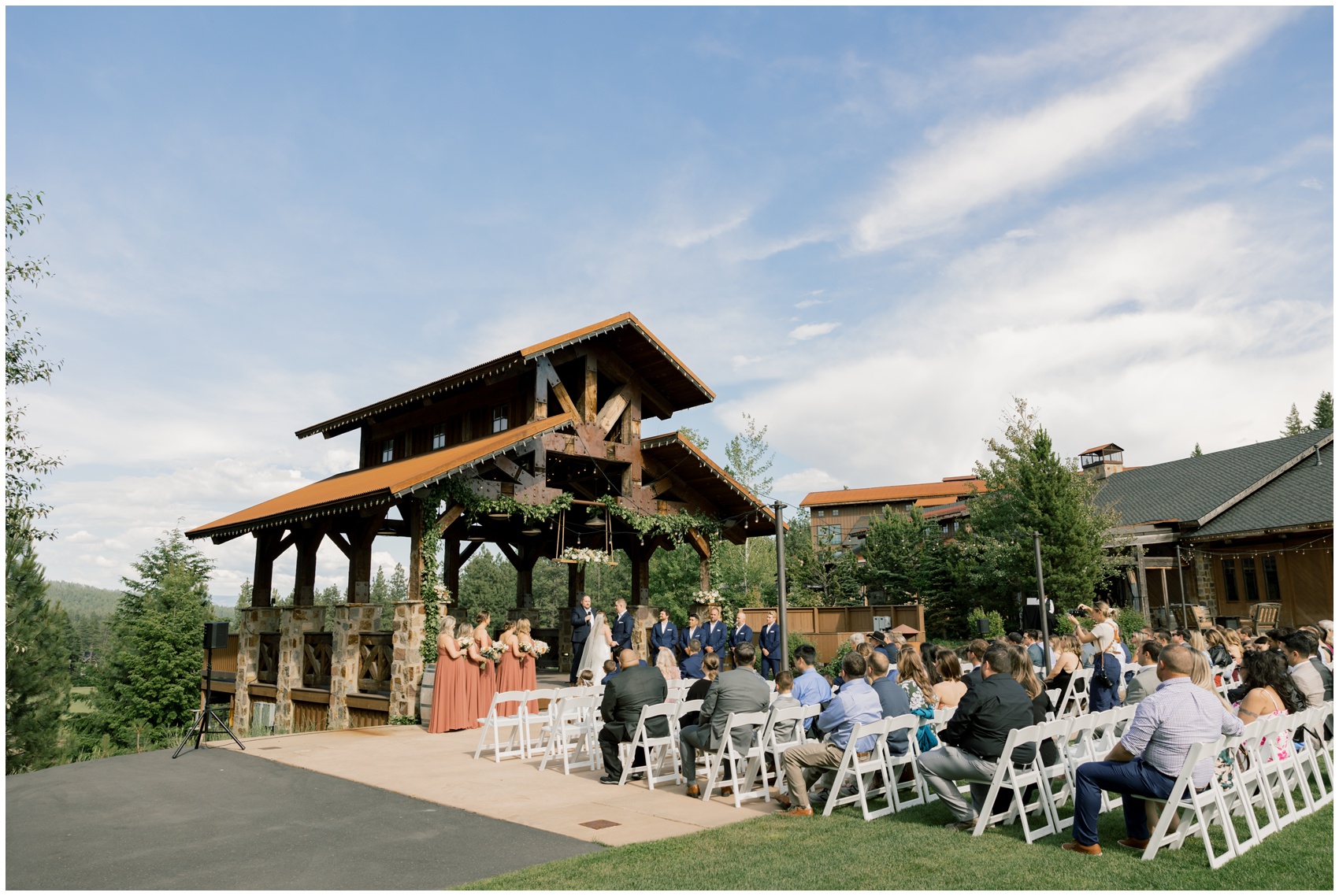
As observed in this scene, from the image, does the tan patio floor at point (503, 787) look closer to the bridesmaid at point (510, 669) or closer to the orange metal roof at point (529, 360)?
the bridesmaid at point (510, 669)

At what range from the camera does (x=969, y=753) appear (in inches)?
248

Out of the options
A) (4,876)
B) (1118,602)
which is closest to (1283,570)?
(1118,602)

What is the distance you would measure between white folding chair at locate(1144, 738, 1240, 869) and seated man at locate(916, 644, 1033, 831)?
97cm

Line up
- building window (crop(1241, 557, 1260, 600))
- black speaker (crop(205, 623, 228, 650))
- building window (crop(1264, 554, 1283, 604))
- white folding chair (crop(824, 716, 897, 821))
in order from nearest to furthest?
1. white folding chair (crop(824, 716, 897, 821))
2. black speaker (crop(205, 623, 228, 650))
3. building window (crop(1264, 554, 1283, 604))
4. building window (crop(1241, 557, 1260, 600))

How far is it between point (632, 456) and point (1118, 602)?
22.3 m

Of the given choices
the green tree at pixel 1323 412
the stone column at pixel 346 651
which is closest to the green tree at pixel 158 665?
the stone column at pixel 346 651

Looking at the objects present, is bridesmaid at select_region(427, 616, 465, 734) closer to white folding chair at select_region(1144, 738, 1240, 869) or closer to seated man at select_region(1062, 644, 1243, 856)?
seated man at select_region(1062, 644, 1243, 856)

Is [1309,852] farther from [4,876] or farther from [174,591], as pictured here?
[174,591]

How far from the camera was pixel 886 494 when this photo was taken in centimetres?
7425

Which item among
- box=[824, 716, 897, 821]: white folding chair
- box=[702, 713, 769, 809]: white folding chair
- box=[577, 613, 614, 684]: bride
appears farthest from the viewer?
A: box=[577, 613, 614, 684]: bride

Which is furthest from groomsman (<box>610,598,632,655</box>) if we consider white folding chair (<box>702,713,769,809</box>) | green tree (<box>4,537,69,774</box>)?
green tree (<box>4,537,69,774</box>)

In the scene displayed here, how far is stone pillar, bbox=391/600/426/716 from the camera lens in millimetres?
12938

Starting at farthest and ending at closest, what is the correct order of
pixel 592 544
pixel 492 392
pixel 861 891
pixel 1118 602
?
1. pixel 1118 602
2. pixel 592 544
3. pixel 492 392
4. pixel 861 891

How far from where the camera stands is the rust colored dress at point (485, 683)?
1219 cm
